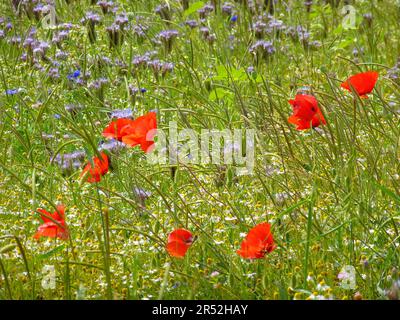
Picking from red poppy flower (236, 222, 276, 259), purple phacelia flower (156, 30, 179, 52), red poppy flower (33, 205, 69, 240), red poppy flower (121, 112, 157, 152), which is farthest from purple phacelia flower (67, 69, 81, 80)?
red poppy flower (236, 222, 276, 259)

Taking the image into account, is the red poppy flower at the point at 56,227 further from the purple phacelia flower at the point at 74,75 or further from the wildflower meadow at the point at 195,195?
the purple phacelia flower at the point at 74,75

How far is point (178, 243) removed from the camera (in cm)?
195

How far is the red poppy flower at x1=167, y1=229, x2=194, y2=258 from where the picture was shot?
1947 mm

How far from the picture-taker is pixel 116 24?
156 inches

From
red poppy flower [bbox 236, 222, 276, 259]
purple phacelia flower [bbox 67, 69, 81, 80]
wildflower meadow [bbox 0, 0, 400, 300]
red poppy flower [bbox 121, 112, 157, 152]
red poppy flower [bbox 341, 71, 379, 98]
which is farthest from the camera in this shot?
purple phacelia flower [bbox 67, 69, 81, 80]

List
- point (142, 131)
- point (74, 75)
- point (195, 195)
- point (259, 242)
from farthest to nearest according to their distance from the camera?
point (74, 75)
point (195, 195)
point (142, 131)
point (259, 242)

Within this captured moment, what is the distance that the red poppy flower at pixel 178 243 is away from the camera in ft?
6.39

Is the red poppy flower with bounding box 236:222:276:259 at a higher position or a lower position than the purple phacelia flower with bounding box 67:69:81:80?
lower

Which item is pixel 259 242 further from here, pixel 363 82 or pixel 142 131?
pixel 363 82

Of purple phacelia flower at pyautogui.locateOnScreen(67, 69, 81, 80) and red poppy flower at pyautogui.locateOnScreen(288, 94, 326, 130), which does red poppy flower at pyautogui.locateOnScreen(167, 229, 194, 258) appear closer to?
red poppy flower at pyautogui.locateOnScreen(288, 94, 326, 130)

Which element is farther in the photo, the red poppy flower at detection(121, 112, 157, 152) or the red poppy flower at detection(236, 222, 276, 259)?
the red poppy flower at detection(121, 112, 157, 152)

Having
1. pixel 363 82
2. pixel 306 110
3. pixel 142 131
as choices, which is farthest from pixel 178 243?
pixel 363 82

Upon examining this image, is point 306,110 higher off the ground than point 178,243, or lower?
higher
